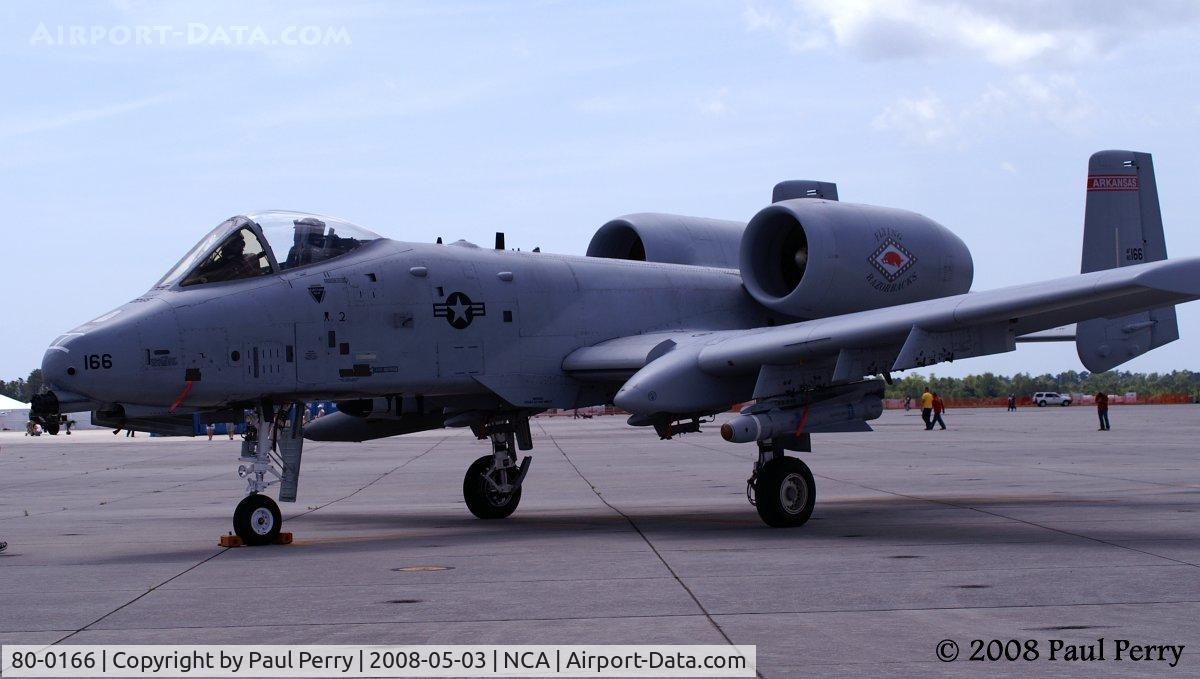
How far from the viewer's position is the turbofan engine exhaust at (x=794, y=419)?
1302 centimetres

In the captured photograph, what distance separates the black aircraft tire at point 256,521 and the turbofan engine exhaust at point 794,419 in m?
4.50

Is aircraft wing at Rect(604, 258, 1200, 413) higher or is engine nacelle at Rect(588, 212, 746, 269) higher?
engine nacelle at Rect(588, 212, 746, 269)

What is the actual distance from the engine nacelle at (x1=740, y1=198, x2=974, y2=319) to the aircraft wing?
1.62 m

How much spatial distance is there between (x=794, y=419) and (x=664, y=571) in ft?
13.2

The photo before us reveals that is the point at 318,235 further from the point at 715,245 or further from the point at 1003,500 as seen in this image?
the point at 1003,500

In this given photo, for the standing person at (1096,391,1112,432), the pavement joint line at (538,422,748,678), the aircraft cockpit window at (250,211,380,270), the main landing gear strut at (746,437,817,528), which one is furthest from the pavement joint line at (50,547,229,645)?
the standing person at (1096,391,1112,432)

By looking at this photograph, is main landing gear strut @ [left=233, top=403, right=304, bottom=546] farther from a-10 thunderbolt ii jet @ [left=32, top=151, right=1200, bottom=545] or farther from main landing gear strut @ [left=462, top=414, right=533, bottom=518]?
main landing gear strut @ [left=462, top=414, right=533, bottom=518]

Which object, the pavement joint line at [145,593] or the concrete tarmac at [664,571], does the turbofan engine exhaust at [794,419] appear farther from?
the pavement joint line at [145,593]

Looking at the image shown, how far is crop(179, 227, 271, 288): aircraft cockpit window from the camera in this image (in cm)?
1265

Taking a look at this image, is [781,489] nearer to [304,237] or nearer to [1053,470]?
[304,237]

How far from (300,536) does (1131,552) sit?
328 inches

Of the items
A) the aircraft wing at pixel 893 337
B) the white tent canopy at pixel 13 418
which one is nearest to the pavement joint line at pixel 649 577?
the aircraft wing at pixel 893 337

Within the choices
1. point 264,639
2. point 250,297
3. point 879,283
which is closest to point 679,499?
point 879,283

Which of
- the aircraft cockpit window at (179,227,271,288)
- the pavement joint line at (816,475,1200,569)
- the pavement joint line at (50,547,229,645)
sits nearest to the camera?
the pavement joint line at (50,547,229,645)
